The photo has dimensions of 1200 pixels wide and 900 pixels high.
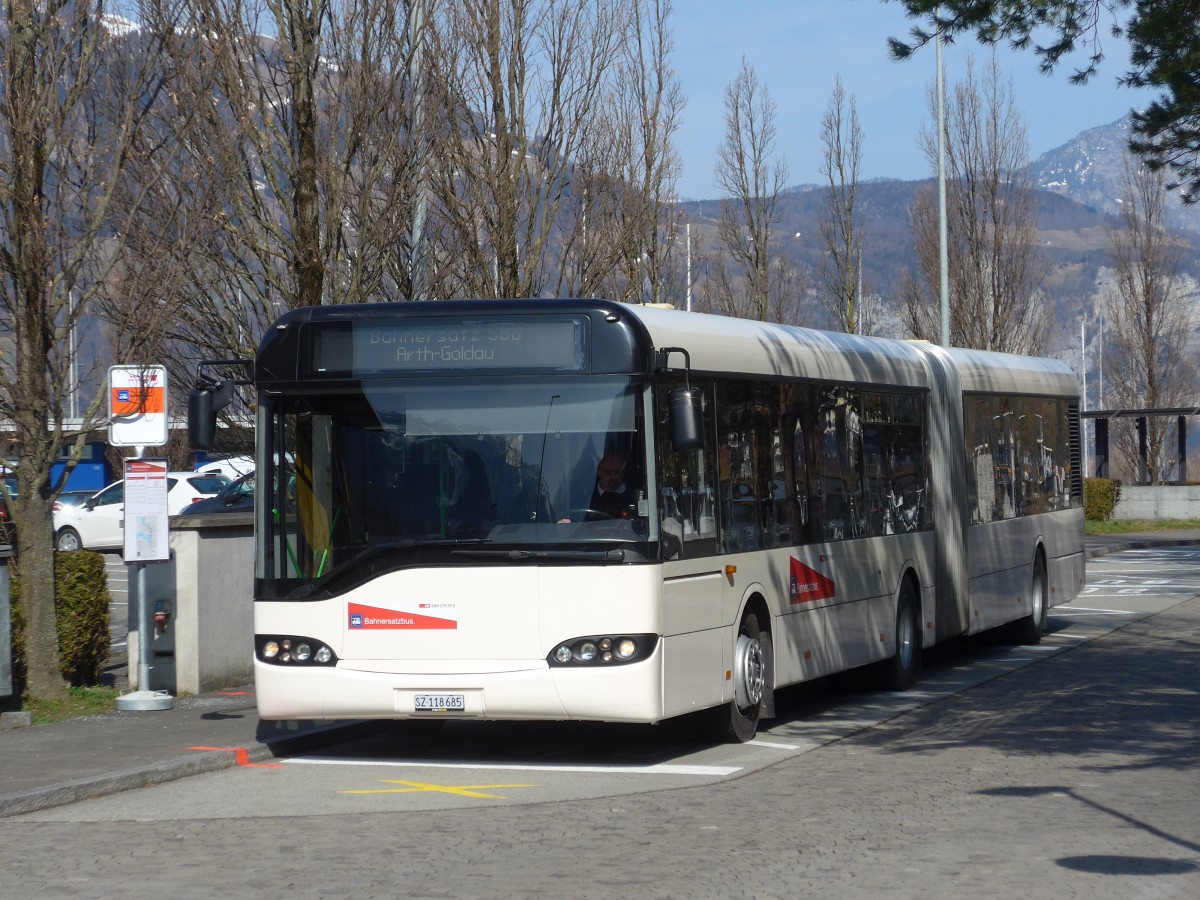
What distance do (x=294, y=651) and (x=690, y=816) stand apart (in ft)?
10.5

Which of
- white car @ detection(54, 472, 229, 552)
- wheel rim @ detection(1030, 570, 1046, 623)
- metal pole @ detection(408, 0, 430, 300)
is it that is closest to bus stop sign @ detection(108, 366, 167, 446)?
metal pole @ detection(408, 0, 430, 300)

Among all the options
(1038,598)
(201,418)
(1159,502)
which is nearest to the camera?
(201,418)

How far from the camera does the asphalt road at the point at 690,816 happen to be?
7672 millimetres

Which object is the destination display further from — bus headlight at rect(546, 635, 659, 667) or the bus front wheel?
the bus front wheel

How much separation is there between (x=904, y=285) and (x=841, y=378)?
37871 millimetres

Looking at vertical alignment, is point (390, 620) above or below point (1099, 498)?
above

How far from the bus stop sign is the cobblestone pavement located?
4295 millimetres

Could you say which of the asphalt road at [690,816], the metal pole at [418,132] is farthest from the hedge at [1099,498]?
the asphalt road at [690,816]

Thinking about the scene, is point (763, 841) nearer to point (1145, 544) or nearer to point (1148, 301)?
point (1145, 544)

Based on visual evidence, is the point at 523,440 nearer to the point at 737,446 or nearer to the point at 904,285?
the point at 737,446

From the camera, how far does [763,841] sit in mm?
8570

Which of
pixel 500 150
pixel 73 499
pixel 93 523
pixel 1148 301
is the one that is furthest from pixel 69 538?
pixel 1148 301

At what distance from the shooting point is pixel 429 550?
1117cm

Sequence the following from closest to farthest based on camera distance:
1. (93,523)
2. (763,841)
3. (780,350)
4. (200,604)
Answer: (763,841) → (780,350) → (200,604) → (93,523)
